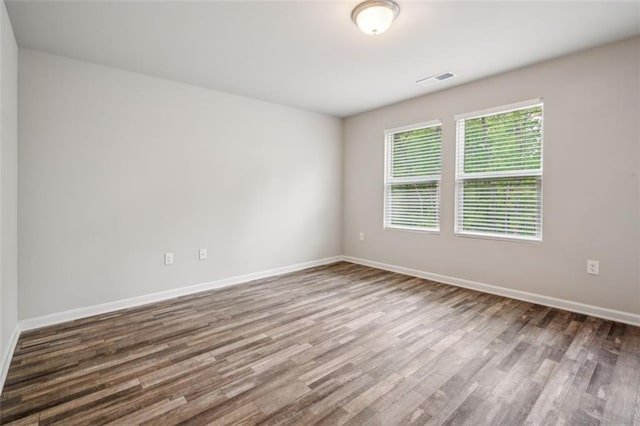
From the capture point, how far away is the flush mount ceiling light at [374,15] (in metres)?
2.07

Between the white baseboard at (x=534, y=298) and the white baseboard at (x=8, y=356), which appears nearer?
the white baseboard at (x=8, y=356)

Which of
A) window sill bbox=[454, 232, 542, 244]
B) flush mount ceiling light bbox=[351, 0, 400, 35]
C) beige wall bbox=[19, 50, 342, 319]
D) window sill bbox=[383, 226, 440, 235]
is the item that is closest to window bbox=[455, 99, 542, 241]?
window sill bbox=[454, 232, 542, 244]

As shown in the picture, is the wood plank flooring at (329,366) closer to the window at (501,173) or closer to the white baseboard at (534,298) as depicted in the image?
the white baseboard at (534,298)

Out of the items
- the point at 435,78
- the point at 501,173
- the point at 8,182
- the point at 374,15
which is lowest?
the point at 8,182

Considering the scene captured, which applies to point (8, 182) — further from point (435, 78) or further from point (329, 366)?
point (435, 78)

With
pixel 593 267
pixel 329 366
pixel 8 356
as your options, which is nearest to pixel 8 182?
pixel 8 356

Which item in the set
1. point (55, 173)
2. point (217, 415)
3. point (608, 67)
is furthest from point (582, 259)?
point (55, 173)

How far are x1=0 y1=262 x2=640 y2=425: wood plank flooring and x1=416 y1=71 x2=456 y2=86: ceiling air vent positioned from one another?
2.51m

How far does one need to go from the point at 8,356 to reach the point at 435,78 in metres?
4.52

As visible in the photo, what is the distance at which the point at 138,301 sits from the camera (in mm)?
3189

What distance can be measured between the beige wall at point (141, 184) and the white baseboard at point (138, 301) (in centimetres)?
6

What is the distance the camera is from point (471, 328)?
2596 millimetres

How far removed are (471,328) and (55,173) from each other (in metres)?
3.98

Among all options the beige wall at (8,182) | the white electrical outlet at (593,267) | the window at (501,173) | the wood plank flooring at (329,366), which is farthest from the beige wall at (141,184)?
the white electrical outlet at (593,267)
